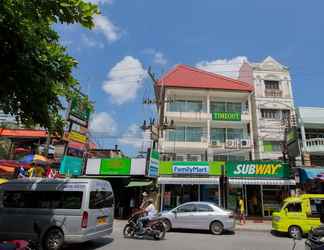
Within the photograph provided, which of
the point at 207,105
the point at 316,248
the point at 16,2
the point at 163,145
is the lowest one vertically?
the point at 316,248

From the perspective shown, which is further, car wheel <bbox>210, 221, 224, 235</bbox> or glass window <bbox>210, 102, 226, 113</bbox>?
glass window <bbox>210, 102, 226, 113</bbox>

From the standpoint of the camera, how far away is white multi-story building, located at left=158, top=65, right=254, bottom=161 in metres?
29.6

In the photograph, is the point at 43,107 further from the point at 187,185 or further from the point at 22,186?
the point at 187,185

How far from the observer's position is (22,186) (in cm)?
987

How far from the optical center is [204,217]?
13.8m

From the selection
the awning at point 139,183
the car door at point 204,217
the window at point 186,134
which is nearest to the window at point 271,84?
the window at point 186,134

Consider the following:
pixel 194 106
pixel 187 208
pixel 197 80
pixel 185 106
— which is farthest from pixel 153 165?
pixel 197 80

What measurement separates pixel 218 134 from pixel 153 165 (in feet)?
41.2

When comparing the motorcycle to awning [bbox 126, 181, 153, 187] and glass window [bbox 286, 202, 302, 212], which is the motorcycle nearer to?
glass window [bbox 286, 202, 302, 212]

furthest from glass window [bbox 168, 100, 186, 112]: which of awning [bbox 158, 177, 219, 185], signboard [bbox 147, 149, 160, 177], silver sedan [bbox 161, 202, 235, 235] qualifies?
silver sedan [bbox 161, 202, 235, 235]

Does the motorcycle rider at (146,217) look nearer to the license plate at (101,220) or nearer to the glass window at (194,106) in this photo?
the license plate at (101,220)

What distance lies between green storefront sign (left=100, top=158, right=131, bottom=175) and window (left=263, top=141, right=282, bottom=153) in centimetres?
1508

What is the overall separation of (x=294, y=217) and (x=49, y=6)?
43.6 feet

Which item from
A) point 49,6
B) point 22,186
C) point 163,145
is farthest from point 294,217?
point 163,145
